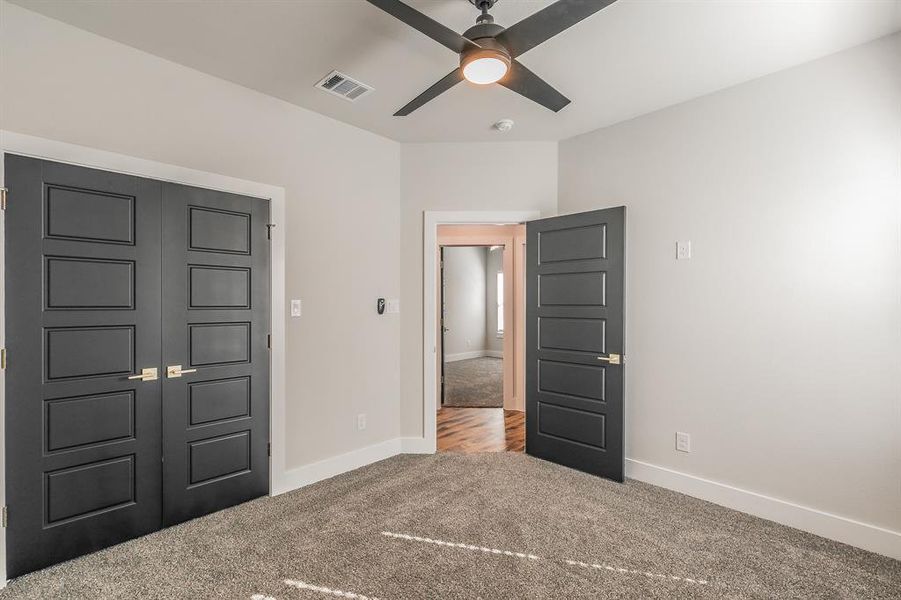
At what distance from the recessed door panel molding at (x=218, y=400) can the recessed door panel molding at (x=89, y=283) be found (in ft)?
2.16

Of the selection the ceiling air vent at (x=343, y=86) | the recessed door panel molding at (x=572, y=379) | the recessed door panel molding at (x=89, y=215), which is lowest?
the recessed door panel molding at (x=572, y=379)

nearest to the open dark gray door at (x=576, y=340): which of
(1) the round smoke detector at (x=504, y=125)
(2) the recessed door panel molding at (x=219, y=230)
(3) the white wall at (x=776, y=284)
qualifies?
A: (3) the white wall at (x=776, y=284)

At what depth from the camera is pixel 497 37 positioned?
1821 millimetres

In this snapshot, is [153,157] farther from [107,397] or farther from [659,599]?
[659,599]

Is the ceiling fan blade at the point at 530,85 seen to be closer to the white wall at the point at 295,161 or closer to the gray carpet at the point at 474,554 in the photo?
the white wall at the point at 295,161

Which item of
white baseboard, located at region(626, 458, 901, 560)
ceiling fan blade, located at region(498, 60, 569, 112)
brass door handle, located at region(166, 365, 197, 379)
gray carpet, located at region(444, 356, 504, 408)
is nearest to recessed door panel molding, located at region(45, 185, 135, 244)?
brass door handle, located at region(166, 365, 197, 379)

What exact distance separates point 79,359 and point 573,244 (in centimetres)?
330

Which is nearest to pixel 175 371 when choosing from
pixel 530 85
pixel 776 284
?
pixel 530 85

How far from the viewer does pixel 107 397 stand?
2.38 meters

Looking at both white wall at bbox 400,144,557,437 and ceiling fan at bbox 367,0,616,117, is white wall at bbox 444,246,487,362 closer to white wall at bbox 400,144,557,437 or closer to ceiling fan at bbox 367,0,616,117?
white wall at bbox 400,144,557,437

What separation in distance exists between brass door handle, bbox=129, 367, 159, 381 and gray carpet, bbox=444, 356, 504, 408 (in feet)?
12.5

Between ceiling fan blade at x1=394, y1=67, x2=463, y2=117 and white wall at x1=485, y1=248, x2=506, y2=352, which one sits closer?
ceiling fan blade at x1=394, y1=67, x2=463, y2=117

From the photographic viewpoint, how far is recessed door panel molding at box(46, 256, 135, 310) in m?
2.21

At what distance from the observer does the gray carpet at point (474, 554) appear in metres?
2.04
